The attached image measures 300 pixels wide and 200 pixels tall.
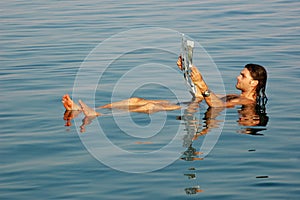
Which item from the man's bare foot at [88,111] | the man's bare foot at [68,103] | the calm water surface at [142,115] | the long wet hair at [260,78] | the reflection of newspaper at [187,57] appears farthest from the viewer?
the long wet hair at [260,78]

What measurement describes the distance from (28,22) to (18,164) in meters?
13.4

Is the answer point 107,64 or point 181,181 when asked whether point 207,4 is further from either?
point 181,181

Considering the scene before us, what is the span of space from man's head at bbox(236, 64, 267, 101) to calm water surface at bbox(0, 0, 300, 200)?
1.25 feet

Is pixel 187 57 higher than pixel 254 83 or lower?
higher

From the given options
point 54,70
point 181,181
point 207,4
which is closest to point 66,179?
point 181,181

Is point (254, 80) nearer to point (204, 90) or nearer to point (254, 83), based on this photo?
point (254, 83)

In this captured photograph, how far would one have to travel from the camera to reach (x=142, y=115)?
37.6 ft

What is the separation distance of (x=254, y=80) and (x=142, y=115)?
2.11m

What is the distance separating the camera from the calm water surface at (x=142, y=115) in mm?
8047

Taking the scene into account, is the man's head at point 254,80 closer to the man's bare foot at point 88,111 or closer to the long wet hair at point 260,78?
the long wet hair at point 260,78

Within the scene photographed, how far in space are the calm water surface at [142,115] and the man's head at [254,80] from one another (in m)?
0.38

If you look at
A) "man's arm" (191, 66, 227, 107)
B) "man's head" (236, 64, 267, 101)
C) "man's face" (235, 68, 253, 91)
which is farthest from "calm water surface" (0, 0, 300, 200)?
"man's face" (235, 68, 253, 91)

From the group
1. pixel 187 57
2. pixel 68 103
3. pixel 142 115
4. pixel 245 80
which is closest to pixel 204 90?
pixel 187 57

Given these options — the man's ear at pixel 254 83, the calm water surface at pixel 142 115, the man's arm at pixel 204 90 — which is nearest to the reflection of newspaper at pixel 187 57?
the man's arm at pixel 204 90
